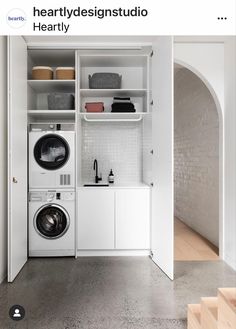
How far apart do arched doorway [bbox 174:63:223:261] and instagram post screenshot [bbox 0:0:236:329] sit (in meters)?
0.04

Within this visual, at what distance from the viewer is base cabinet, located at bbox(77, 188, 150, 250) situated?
369cm

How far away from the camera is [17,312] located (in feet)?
7.45

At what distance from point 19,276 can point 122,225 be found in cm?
128

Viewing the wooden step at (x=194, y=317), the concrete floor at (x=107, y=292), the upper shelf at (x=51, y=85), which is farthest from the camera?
the upper shelf at (x=51, y=85)

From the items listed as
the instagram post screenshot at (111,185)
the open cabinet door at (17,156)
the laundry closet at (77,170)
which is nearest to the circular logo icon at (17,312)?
the instagram post screenshot at (111,185)

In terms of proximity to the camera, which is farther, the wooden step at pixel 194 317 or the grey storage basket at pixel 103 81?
the grey storage basket at pixel 103 81

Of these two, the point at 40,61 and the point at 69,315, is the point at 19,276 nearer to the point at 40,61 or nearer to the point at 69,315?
the point at 69,315

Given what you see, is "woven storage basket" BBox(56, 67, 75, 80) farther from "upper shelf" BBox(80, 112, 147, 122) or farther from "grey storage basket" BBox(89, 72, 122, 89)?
"upper shelf" BBox(80, 112, 147, 122)

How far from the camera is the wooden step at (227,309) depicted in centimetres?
138

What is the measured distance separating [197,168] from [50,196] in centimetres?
257

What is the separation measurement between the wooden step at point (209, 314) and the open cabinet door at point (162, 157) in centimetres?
107
